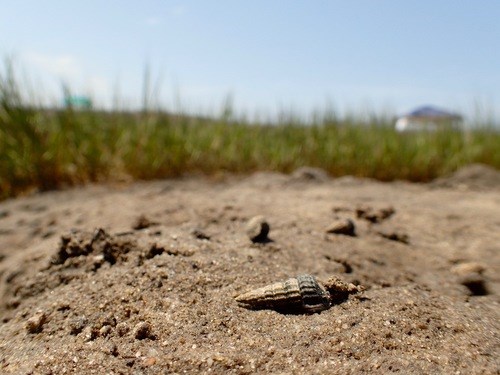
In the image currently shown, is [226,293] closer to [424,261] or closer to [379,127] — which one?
[424,261]

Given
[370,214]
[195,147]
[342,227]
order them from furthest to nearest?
[195,147], [370,214], [342,227]

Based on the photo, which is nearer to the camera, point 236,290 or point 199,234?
point 236,290

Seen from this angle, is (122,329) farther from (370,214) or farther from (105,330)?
(370,214)

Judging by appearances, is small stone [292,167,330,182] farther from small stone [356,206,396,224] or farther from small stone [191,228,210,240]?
small stone [191,228,210,240]

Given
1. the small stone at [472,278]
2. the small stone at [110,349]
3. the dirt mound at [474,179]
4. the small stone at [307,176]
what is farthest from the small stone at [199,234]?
the dirt mound at [474,179]

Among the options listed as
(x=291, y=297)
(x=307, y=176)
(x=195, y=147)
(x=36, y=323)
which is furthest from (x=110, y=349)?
(x=195, y=147)

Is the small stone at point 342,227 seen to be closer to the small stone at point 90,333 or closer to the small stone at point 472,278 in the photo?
the small stone at point 472,278
